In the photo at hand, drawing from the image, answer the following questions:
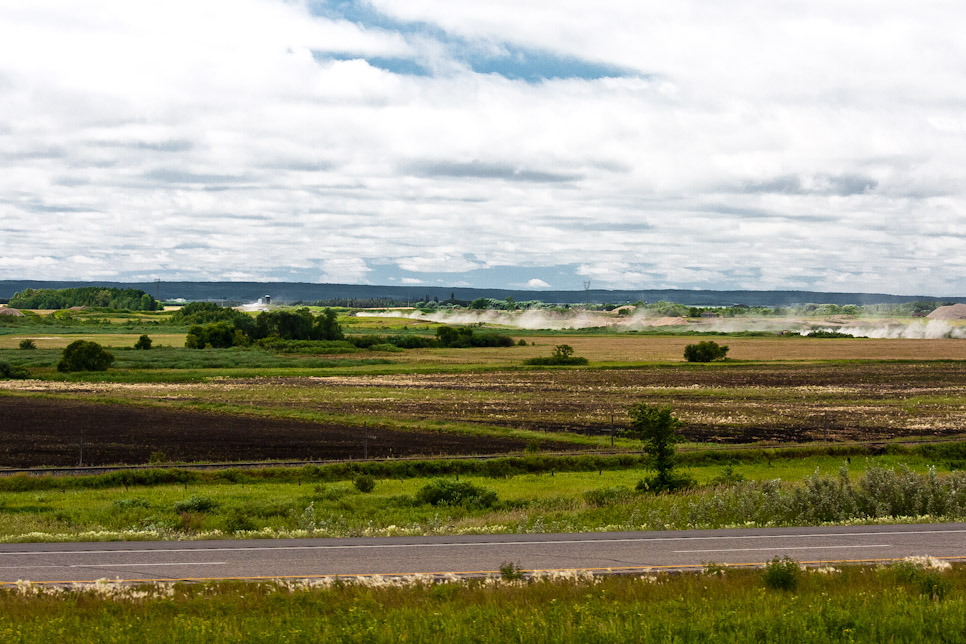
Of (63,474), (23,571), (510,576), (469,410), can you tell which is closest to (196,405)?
(469,410)

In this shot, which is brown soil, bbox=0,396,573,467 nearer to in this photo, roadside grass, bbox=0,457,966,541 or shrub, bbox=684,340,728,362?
roadside grass, bbox=0,457,966,541

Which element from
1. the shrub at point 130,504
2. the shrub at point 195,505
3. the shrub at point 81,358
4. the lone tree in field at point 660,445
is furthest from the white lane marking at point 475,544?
the shrub at point 81,358

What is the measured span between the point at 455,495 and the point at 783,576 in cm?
1823

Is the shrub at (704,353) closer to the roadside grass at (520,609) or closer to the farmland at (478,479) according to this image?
the farmland at (478,479)

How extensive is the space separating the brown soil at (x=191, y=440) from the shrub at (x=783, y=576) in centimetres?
3027

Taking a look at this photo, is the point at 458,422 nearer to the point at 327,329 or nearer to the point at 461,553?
the point at 461,553

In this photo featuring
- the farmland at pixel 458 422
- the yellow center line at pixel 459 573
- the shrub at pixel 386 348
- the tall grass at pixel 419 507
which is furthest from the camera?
the shrub at pixel 386 348

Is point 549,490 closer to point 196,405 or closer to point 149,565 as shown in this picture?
point 149,565

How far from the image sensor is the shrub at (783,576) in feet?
51.4

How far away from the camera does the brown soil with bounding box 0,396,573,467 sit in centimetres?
4525

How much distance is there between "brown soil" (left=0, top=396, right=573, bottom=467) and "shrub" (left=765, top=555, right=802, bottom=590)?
30.3m

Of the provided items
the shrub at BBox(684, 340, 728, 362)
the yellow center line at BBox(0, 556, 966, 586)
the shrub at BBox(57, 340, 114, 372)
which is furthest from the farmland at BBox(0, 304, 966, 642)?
the shrub at BBox(684, 340, 728, 362)

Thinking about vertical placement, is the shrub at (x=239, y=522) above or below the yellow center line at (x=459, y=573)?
below

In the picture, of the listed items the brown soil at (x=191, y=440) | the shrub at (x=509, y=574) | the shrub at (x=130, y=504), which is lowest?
the brown soil at (x=191, y=440)
